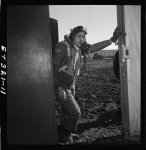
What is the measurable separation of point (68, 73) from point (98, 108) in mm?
2004

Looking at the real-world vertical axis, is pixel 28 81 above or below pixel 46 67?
below

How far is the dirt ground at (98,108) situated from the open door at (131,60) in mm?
398

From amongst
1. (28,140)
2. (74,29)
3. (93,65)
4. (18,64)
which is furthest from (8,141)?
(93,65)

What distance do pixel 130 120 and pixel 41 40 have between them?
7.05 feet

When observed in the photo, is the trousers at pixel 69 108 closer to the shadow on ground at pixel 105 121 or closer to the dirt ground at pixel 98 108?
the dirt ground at pixel 98 108

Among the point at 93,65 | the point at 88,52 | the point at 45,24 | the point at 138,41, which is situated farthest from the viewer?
the point at 93,65

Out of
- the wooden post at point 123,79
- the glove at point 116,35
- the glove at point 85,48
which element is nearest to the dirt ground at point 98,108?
the wooden post at point 123,79

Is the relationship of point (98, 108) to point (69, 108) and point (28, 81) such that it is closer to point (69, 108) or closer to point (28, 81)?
point (69, 108)

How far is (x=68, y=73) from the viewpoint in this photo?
383cm

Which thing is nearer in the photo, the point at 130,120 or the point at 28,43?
the point at 28,43

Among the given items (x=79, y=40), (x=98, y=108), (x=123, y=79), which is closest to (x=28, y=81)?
(x=79, y=40)

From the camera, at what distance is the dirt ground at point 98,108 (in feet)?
12.6

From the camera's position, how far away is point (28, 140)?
3.32 meters

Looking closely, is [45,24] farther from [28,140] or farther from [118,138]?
[118,138]
